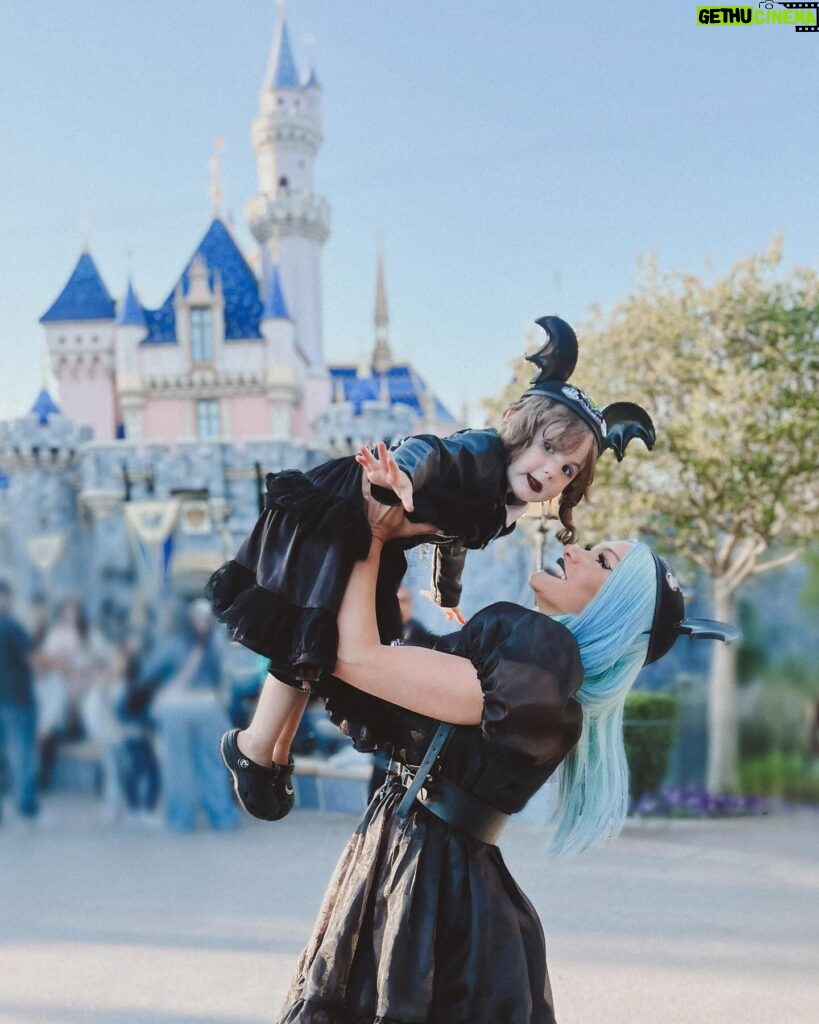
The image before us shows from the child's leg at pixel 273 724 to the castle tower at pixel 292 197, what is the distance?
73.5ft

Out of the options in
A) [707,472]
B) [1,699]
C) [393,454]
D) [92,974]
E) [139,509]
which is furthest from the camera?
[139,509]

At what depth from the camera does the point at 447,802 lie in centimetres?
164

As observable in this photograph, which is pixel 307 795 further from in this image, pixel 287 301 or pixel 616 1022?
pixel 287 301

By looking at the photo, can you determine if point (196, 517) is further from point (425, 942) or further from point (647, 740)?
point (425, 942)

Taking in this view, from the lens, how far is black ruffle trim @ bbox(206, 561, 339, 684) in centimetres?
148

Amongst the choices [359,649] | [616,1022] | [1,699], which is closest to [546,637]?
[359,649]

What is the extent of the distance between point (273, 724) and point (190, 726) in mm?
5443

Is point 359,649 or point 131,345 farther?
point 131,345

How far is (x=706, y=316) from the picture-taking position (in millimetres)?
8797

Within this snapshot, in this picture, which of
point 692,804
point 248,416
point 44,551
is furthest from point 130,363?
point 692,804

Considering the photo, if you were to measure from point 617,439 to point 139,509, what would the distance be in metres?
14.3

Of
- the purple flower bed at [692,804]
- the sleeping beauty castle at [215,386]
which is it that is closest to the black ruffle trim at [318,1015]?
the purple flower bed at [692,804]

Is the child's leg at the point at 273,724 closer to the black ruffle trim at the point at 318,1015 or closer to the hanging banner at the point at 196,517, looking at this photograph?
the black ruffle trim at the point at 318,1015

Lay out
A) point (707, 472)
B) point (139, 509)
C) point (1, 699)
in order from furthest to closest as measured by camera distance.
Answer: point (139, 509), point (707, 472), point (1, 699)
